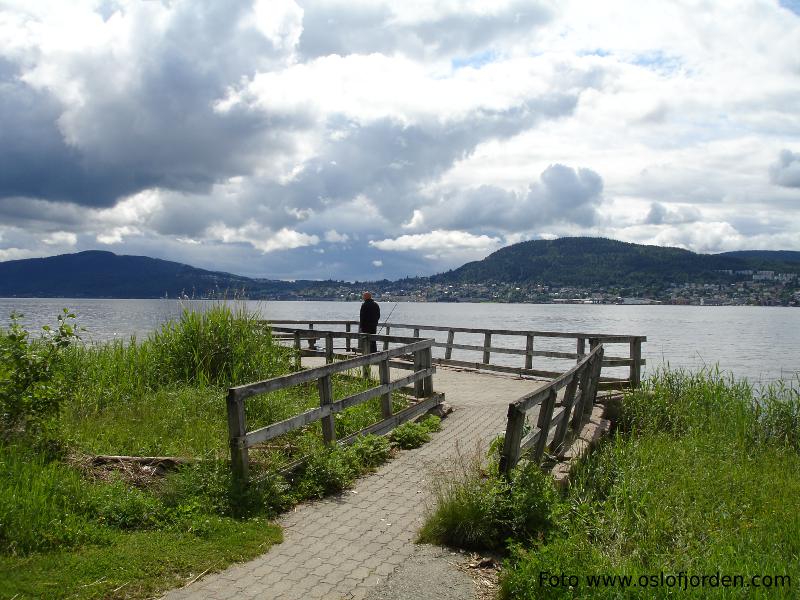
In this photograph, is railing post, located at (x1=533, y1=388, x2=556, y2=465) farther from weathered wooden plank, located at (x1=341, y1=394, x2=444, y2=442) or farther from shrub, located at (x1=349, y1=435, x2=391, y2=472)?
weathered wooden plank, located at (x1=341, y1=394, x2=444, y2=442)

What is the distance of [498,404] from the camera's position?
12.5 metres

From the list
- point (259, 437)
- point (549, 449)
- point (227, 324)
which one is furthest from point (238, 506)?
point (227, 324)

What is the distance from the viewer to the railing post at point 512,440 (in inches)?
236

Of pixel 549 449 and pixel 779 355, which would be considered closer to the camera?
pixel 549 449

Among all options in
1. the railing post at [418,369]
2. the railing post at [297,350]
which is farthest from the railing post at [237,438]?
the railing post at [297,350]

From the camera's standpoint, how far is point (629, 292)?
5689 inches

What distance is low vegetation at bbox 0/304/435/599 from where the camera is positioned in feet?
16.8

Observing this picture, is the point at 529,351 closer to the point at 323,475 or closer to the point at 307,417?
the point at 307,417

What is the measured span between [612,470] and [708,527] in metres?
1.51

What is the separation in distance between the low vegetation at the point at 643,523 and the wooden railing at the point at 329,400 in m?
1.97

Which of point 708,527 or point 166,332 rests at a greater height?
point 166,332

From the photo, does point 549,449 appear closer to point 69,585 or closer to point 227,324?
point 69,585

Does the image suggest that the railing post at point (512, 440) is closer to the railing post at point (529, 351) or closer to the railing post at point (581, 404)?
the railing post at point (581, 404)

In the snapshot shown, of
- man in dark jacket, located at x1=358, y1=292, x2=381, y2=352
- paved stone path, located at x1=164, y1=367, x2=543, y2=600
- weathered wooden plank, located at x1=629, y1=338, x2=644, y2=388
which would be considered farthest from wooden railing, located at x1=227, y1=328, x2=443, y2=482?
weathered wooden plank, located at x1=629, y1=338, x2=644, y2=388
